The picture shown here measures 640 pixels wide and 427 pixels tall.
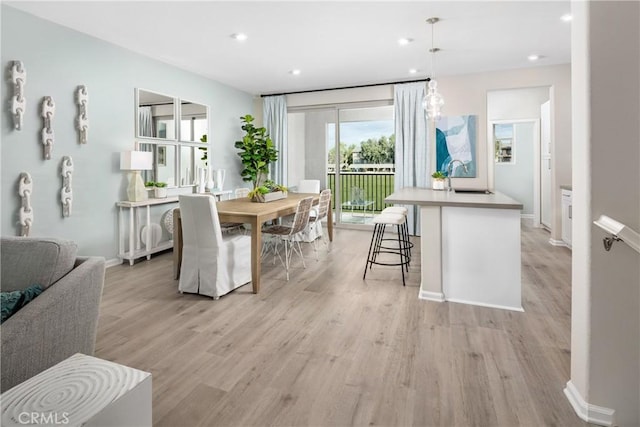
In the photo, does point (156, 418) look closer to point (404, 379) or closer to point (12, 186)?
point (404, 379)

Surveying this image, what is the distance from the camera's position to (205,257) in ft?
10.3

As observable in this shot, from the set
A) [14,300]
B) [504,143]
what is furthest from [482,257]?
[504,143]

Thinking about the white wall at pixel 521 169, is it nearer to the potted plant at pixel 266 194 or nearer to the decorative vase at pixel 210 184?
the potted plant at pixel 266 194

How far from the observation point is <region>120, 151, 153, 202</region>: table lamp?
13.4 ft

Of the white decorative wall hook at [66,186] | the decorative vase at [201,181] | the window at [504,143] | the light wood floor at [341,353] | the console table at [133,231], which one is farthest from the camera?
the window at [504,143]

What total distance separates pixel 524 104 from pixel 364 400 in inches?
274

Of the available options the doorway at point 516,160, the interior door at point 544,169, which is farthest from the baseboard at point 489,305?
the doorway at point 516,160

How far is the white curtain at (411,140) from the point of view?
19.1ft

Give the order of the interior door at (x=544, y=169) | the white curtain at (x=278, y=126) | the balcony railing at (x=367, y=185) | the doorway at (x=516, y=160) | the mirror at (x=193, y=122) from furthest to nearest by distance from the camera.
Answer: the doorway at (x=516, y=160), the white curtain at (x=278, y=126), the balcony railing at (x=367, y=185), the interior door at (x=544, y=169), the mirror at (x=193, y=122)

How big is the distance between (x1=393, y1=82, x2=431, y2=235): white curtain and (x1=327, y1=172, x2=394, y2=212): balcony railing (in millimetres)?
411

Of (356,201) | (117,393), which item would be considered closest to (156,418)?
(117,393)

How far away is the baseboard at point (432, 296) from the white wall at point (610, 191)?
1439 millimetres

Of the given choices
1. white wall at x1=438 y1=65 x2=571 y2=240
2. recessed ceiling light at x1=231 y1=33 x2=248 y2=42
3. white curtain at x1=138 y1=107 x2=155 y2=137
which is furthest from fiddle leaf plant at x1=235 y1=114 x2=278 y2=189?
white wall at x1=438 y1=65 x2=571 y2=240

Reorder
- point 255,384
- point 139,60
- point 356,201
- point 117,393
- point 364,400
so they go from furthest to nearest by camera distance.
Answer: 1. point 356,201
2. point 139,60
3. point 255,384
4. point 364,400
5. point 117,393
